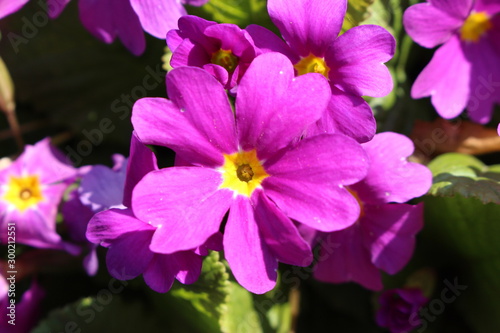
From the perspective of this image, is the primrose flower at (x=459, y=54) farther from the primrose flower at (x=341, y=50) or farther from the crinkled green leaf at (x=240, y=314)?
the crinkled green leaf at (x=240, y=314)

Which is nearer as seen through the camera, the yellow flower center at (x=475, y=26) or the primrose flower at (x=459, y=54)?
the primrose flower at (x=459, y=54)

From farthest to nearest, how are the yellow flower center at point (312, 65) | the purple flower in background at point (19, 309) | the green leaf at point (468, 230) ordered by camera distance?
the purple flower in background at point (19, 309) → the green leaf at point (468, 230) → the yellow flower center at point (312, 65)

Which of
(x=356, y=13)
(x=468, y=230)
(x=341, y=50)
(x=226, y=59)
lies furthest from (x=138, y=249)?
(x=468, y=230)

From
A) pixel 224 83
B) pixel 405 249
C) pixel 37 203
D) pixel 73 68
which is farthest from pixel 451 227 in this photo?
pixel 73 68

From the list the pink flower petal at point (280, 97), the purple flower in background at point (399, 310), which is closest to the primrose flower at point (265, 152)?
the pink flower petal at point (280, 97)

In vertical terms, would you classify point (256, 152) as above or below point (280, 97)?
below

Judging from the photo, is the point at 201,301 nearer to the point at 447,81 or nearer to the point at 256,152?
the point at 256,152

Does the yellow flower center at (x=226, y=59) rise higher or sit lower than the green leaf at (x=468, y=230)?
higher

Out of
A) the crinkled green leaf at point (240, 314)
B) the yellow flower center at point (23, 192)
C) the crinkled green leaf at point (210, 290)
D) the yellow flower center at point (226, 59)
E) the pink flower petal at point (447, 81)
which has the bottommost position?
the crinkled green leaf at point (240, 314)
